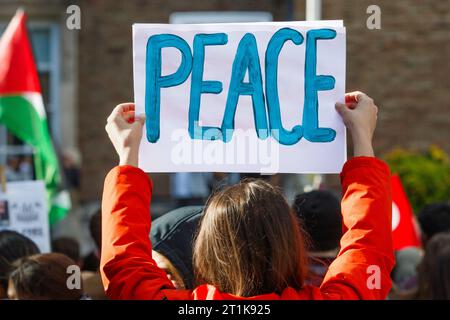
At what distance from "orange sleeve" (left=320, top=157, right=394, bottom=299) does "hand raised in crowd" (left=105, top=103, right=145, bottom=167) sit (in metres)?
0.58

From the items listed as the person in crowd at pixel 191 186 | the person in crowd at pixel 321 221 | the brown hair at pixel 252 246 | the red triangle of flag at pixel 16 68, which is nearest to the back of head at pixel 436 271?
the person in crowd at pixel 321 221

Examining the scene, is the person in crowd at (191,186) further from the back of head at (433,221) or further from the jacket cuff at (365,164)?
the jacket cuff at (365,164)

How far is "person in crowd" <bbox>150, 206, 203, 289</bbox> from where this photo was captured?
99.9 inches

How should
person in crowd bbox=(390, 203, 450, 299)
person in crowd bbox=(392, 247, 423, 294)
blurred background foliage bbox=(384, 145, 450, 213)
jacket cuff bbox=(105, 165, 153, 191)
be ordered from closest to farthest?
1. jacket cuff bbox=(105, 165, 153, 191)
2. person in crowd bbox=(392, 247, 423, 294)
3. person in crowd bbox=(390, 203, 450, 299)
4. blurred background foliage bbox=(384, 145, 450, 213)

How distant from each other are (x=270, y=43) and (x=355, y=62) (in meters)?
6.38

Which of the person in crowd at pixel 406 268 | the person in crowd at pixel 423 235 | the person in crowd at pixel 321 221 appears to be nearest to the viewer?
the person in crowd at pixel 321 221

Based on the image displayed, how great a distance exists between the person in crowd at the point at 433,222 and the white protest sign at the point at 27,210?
6.43ft

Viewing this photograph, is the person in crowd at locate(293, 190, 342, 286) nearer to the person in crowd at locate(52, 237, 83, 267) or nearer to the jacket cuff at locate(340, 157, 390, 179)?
Result: the jacket cuff at locate(340, 157, 390, 179)

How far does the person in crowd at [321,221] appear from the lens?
2947 mm

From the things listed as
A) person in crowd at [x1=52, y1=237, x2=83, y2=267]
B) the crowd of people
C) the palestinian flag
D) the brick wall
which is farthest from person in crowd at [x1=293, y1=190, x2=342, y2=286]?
the brick wall

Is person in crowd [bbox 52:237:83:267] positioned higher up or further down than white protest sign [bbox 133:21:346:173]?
further down

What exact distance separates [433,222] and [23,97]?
2.36m

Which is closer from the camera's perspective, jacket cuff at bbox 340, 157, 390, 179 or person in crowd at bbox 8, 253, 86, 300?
jacket cuff at bbox 340, 157, 390, 179
